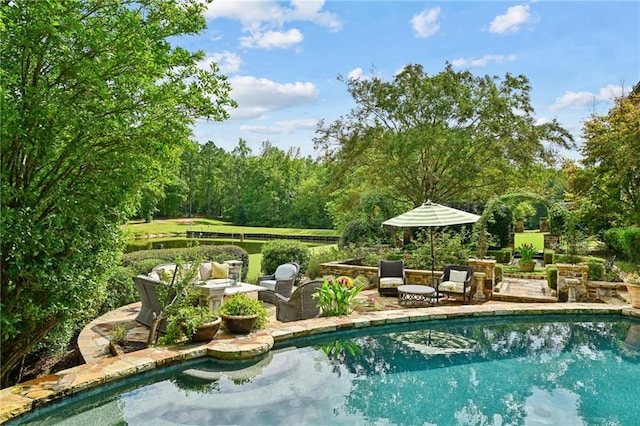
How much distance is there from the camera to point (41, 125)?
4.31 meters

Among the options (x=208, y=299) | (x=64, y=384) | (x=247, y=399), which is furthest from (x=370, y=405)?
(x=208, y=299)

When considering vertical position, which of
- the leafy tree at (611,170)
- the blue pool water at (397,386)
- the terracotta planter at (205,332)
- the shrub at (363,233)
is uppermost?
the leafy tree at (611,170)

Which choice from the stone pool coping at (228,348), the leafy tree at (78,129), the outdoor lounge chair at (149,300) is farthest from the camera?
the outdoor lounge chair at (149,300)

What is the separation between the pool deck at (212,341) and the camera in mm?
4555

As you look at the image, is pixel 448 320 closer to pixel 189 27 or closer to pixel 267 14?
pixel 189 27

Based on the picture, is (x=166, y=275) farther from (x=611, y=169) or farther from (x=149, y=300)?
(x=611, y=169)

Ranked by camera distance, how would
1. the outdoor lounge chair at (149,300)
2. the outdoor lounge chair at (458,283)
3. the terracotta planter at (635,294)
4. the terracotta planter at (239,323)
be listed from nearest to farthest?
the terracotta planter at (239,323)
the outdoor lounge chair at (149,300)
the terracotta planter at (635,294)
the outdoor lounge chair at (458,283)

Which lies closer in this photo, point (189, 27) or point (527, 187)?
point (189, 27)

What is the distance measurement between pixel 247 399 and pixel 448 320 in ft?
14.3

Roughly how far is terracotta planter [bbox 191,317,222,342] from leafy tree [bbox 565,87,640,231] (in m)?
14.1

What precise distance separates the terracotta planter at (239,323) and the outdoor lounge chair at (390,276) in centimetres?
409

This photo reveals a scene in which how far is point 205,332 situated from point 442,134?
12.4m

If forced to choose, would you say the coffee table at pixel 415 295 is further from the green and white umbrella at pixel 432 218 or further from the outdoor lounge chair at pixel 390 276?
the green and white umbrella at pixel 432 218

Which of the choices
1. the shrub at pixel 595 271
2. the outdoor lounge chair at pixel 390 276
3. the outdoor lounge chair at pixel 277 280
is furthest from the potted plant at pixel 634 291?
the outdoor lounge chair at pixel 277 280
